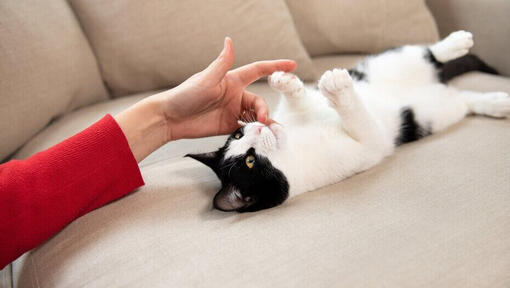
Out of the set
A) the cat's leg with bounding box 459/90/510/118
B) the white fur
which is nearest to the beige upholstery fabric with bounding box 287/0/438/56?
the white fur

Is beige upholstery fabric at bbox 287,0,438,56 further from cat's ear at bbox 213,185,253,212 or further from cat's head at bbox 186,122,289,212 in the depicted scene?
cat's ear at bbox 213,185,253,212

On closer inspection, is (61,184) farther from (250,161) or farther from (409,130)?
(409,130)

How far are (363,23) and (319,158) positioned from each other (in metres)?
0.84

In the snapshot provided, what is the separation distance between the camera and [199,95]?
3.28 feet

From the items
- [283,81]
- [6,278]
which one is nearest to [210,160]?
[283,81]

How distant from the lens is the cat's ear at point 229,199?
2.92ft

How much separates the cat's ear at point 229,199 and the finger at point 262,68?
333 mm

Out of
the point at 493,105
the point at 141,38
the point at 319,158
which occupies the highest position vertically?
the point at 141,38

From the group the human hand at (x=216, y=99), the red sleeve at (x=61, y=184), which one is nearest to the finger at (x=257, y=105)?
the human hand at (x=216, y=99)

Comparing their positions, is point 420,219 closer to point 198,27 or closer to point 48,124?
point 198,27

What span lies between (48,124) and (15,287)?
627 millimetres

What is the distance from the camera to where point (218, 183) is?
3.36ft

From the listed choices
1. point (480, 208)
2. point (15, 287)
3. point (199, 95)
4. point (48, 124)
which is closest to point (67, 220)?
point (15, 287)

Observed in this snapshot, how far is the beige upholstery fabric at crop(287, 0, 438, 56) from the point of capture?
1577 millimetres
